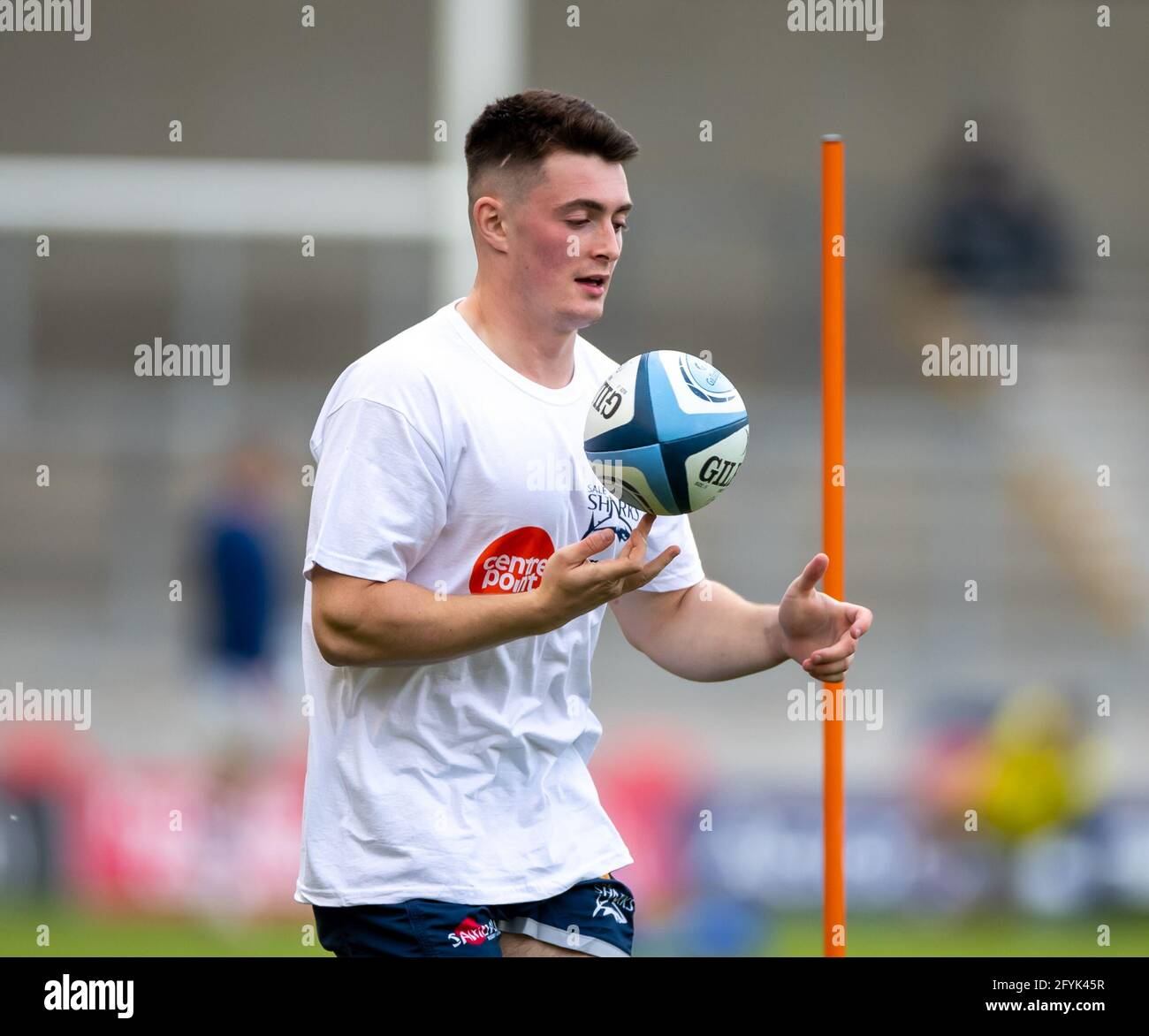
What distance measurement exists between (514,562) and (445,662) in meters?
0.22

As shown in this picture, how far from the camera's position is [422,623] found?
2834 millimetres

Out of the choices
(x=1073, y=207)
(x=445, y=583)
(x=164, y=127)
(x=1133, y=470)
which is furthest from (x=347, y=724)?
(x=164, y=127)

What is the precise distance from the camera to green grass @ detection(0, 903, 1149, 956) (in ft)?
21.8

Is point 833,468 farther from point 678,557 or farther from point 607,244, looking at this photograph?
point 607,244

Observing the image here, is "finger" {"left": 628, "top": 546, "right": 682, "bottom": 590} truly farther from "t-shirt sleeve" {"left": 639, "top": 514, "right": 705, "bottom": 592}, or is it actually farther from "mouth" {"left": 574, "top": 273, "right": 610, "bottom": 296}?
"mouth" {"left": 574, "top": 273, "right": 610, "bottom": 296}

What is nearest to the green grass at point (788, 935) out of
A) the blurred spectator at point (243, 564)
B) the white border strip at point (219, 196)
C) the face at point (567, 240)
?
the blurred spectator at point (243, 564)

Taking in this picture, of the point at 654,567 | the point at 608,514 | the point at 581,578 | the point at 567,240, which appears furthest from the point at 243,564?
the point at 581,578

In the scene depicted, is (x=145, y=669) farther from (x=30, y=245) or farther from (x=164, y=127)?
(x=164, y=127)

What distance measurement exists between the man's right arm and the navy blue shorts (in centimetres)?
45

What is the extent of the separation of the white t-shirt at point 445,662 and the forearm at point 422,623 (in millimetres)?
66

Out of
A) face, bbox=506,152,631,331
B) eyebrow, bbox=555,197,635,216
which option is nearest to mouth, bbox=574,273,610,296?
face, bbox=506,152,631,331

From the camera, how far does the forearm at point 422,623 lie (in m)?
2.83

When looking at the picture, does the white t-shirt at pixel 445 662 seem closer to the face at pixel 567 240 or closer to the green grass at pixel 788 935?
the face at pixel 567 240

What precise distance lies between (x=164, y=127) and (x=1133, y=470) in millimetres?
10604
